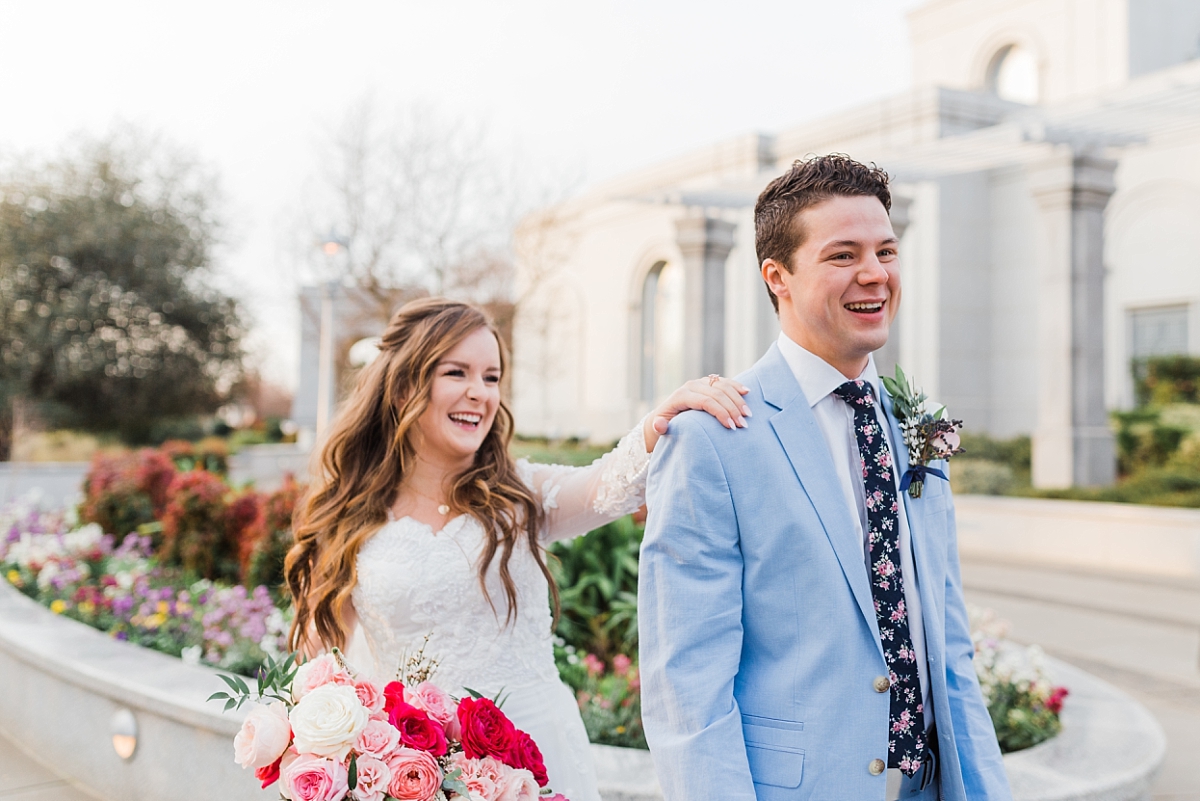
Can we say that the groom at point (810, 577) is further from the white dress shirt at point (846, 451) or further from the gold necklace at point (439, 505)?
the gold necklace at point (439, 505)

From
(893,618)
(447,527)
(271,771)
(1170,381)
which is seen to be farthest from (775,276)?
(1170,381)

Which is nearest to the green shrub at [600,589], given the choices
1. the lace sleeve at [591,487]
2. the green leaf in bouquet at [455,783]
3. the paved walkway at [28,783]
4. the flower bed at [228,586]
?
the flower bed at [228,586]

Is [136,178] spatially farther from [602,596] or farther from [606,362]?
[602,596]

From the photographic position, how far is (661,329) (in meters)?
24.8

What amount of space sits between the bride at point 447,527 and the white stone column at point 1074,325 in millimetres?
11905

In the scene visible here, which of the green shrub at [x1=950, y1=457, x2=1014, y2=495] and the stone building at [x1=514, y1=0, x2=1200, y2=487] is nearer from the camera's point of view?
→ the stone building at [x1=514, y1=0, x2=1200, y2=487]

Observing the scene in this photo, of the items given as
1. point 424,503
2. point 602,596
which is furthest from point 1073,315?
point 424,503

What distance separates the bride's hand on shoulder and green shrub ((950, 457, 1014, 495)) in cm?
1250

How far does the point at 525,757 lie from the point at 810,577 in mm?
701

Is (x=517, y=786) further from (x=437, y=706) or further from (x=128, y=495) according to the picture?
(x=128, y=495)

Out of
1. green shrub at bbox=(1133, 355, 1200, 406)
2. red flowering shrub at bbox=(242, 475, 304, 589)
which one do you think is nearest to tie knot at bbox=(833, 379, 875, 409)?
red flowering shrub at bbox=(242, 475, 304, 589)

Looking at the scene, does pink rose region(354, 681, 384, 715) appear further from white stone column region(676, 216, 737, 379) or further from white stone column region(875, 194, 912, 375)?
white stone column region(676, 216, 737, 379)

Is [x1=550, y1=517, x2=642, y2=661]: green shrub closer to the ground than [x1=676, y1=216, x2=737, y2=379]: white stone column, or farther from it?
closer to the ground

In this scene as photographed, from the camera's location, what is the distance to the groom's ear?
78.9 inches
